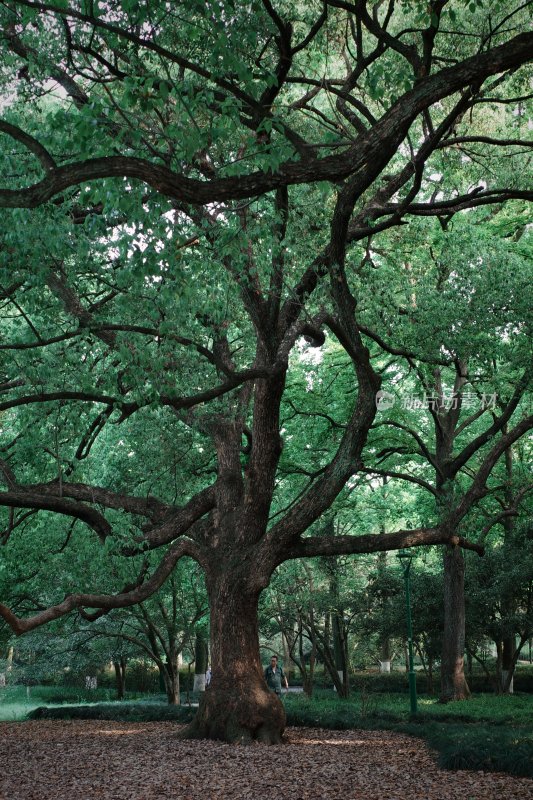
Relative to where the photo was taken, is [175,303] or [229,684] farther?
[229,684]

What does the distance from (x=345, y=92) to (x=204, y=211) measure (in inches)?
96.7

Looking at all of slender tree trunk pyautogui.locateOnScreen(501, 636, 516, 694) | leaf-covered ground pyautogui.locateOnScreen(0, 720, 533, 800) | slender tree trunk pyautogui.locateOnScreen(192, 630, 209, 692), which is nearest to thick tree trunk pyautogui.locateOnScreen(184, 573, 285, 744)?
leaf-covered ground pyautogui.locateOnScreen(0, 720, 533, 800)

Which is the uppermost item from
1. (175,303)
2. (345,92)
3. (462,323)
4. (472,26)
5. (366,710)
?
(472,26)

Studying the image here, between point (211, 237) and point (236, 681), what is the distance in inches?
266

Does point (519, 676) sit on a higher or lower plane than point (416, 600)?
lower

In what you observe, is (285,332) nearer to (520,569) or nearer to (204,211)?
(204,211)

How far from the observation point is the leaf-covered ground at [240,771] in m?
8.04

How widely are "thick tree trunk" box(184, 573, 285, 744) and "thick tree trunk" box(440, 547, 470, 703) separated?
7905 mm

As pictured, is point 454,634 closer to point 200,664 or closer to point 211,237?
point 200,664

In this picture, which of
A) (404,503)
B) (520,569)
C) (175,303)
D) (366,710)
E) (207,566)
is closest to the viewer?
(175,303)

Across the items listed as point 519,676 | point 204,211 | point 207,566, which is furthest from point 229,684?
point 519,676

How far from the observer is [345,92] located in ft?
34.8

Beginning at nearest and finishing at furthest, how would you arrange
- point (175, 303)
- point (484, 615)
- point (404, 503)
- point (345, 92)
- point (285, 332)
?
point (175, 303)
point (345, 92)
point (285, 332)
point (484, 615)
point (404, 503)

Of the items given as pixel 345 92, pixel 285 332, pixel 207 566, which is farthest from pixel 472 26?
pixel 207 566
